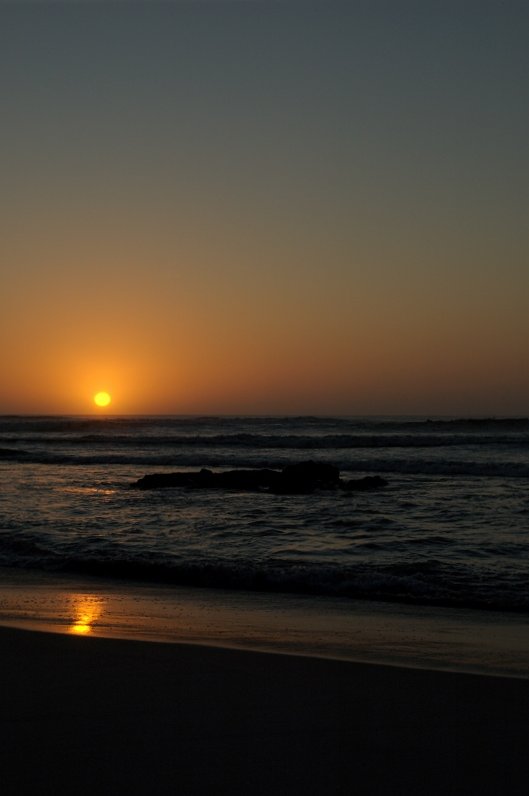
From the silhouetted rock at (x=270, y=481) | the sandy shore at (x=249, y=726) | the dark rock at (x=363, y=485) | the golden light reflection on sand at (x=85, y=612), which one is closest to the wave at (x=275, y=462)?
the dark rock at (x=363, y=485)

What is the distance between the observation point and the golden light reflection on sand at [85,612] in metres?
6.12

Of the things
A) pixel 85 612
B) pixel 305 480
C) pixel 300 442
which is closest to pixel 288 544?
pixel 85 612

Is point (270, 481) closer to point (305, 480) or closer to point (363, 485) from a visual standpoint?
point (305, 480)

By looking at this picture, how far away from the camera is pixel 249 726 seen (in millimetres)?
3945

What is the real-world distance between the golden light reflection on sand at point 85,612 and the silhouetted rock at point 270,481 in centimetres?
1029

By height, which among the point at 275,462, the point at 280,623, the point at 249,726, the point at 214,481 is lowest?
the point at 275,462

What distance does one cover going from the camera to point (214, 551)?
10195 millimetres

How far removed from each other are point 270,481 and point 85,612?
12661mm

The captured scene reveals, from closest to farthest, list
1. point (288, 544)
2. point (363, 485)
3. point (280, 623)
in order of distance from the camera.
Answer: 1. point (280, 623)
2. point (288, 544)
3. point (363, 485)

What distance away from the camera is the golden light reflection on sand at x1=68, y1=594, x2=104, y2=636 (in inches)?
241

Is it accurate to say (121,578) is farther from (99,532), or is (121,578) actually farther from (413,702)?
(413,702)

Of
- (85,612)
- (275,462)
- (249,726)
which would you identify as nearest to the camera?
(249,726)

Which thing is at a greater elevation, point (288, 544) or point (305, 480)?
point (305, 480)

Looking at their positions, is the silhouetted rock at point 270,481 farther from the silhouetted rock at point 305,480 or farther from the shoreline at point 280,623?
the shoreline at point 280,623
